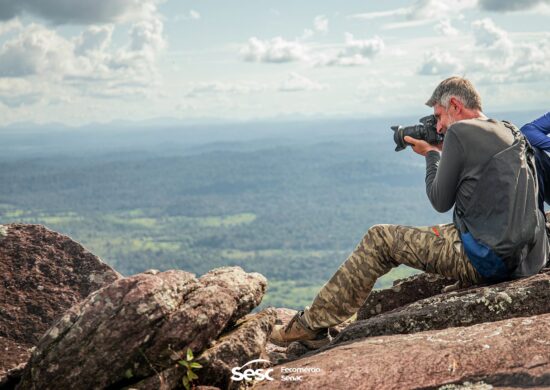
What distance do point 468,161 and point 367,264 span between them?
1959 mm

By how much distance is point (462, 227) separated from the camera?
7.74 m

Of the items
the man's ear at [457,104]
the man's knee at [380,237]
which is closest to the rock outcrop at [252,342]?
the man's knee at [380,237]

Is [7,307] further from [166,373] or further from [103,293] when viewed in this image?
[166,373]

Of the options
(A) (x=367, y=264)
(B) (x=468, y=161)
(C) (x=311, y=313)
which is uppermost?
(B) (x=468, y=161)

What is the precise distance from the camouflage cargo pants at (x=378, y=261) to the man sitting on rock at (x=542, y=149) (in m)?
1.49

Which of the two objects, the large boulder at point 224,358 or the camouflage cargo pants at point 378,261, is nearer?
the large boulder at point 224,358

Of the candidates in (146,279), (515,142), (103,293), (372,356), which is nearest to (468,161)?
(515,142)

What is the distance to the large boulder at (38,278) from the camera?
9.95 meters

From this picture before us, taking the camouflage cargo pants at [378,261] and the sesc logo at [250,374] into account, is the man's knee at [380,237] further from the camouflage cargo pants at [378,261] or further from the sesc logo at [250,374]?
the sesc logo at [250,374]

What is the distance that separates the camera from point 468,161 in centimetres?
746

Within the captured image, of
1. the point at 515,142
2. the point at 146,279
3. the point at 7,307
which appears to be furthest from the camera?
the point at 7,307

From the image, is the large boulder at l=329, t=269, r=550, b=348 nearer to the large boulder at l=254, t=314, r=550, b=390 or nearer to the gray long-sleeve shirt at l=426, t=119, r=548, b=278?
the gray long-sleeve shirt at l=426, t=119, r=548, b=278

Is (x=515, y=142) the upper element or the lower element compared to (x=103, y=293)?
upper

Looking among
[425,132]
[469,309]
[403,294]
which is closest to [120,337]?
[469,309]
